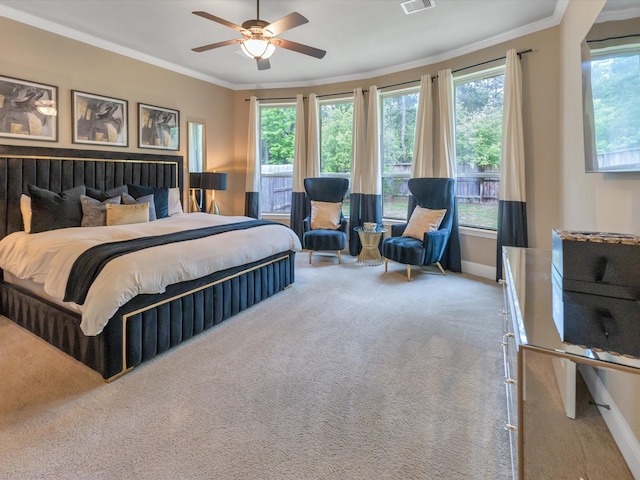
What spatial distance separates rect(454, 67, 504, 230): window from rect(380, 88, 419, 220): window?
0.74 meters

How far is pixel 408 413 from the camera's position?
73.2 inches

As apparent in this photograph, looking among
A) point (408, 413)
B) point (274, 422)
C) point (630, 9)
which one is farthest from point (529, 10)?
point (274, 422)

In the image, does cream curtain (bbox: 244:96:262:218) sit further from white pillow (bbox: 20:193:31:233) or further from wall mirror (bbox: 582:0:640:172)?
wall mirror (bbox: 582:0:640:172)

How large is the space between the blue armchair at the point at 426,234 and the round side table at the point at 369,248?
1.15 feet

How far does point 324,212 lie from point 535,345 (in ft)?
14.9

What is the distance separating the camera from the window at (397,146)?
17.4ft

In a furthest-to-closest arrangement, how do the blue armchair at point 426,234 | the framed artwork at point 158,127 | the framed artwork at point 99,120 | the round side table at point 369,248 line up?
the round side table at point 369,248 < the framed artwork at point 158,127 < the blue armchair at point 426,234 < the framed artwork at point 99,120

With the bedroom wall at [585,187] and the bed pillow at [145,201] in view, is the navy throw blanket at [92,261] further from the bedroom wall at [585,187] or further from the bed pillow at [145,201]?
the bedroom wall at [585,187]

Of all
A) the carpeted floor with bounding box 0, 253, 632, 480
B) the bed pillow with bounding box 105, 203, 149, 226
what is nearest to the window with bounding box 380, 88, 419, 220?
the carpeted floor with bounding box 0, 253, 632, 480

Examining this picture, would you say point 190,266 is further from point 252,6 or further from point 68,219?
point 252,6

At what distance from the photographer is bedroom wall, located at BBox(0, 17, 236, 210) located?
→ 140 inches

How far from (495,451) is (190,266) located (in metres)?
2.19

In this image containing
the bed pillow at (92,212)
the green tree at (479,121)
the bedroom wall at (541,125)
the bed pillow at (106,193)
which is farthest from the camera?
the green tree at (479,121)

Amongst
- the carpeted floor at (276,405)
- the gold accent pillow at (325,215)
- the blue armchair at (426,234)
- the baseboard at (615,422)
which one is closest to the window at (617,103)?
the baseboard at (615,422)
